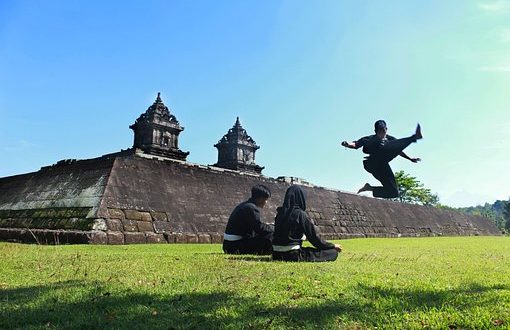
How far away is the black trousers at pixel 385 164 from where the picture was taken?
21.5 ft

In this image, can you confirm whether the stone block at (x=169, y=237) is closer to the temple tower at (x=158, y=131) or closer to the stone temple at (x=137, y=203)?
the stone temple at (x=137, y=203)

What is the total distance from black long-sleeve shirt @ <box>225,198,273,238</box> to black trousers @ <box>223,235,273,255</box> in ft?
0.33

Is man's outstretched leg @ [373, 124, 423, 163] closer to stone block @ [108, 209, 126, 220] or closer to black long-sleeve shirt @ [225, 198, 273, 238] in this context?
black long-sleeve shirt @ [225, 198, 273, 238]

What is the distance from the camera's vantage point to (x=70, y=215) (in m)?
11.0

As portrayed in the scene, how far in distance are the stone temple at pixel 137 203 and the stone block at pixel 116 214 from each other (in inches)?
1.0

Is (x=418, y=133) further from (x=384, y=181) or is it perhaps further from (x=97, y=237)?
(x=97, y=237)

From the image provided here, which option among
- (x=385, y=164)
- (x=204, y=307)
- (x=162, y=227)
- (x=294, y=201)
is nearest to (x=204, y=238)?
(x=162, y=227)

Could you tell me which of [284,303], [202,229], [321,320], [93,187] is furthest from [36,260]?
[202,229]

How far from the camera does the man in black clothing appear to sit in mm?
6578

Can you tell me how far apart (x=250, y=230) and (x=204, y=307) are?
430cm

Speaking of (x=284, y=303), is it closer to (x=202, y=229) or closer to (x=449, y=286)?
(x=449, y=286)

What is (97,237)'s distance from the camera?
9711mm

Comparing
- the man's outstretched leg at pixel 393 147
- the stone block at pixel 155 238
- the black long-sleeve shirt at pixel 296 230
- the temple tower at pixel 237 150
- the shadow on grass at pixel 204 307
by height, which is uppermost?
the temple tower at pixel 237 150

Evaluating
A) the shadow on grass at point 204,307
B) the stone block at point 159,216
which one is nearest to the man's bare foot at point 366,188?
the shadow on grass at point 204,307
